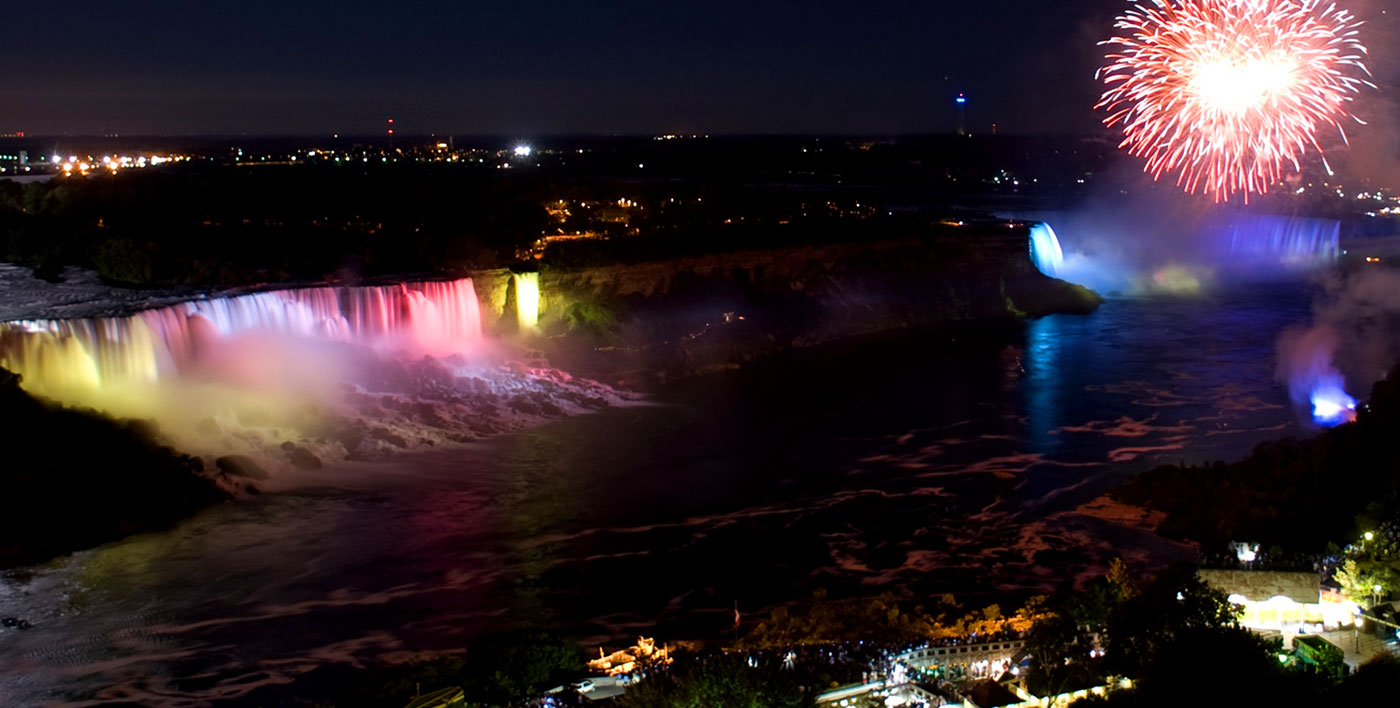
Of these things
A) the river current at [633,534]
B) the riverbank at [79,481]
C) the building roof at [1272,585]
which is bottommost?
the river current at [633,534]

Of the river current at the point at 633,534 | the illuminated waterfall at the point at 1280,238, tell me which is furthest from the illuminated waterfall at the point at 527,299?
the illuminated waterfall at the point at 1280,238

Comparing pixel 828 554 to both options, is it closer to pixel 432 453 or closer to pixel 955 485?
pixel 955 485

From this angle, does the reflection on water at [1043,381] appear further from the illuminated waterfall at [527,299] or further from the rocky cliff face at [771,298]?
the illuminated waterfall at [527,299]

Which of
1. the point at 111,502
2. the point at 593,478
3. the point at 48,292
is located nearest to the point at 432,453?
the point at 593,478

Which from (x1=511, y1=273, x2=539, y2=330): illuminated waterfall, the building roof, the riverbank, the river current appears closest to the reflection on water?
the river current

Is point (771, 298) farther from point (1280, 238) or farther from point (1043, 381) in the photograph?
point (1280, 238)

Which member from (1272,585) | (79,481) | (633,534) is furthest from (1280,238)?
(79,481)

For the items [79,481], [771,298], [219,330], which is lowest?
[79,481]
